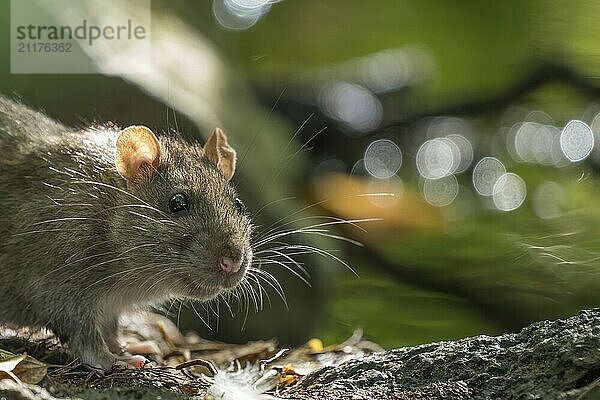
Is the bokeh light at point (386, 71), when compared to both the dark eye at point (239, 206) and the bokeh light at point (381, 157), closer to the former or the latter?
the bokeh light at point (381, 157)

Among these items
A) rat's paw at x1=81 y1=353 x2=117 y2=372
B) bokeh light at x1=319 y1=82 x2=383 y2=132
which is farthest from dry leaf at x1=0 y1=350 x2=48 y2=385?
bokeh light at x1=319 y1=82 x2=383 y2=132

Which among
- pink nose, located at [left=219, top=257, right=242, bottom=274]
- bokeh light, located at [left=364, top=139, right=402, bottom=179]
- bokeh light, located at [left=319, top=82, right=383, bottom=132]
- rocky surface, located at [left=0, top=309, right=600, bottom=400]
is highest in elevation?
bokeh light, located at [left=319, top=82, right=383, bottom=132]

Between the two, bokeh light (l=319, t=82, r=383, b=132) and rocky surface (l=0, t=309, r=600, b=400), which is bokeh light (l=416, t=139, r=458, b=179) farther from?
rocky surface (l=0, t=309, r=600, b=400)

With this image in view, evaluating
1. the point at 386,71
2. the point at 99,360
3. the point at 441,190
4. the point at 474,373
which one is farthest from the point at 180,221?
the point at 386,71

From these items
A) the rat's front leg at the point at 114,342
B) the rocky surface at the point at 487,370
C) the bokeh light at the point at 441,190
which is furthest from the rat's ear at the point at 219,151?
the bokeh light at the point at 441,190

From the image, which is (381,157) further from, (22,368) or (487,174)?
(22,368)

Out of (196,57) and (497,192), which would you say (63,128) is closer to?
(196,57)
